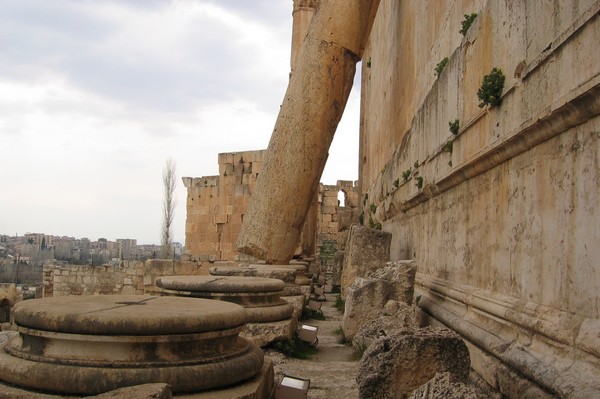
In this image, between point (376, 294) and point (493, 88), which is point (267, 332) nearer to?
point (376, 294)

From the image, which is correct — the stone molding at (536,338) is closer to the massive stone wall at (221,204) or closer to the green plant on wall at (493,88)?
the green plant on wall at (493,88)

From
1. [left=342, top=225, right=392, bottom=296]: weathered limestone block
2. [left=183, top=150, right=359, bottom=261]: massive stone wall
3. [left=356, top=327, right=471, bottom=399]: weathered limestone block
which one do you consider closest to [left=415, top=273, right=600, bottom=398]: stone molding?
[left=356, top=327, right=471, bottom=399]: weathered limestone block

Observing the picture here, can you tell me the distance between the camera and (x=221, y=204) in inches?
750

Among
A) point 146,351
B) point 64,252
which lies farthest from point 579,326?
point 64,252

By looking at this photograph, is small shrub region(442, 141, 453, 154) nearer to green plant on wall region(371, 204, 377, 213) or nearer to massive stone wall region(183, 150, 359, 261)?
green plant on wall region(371, 204, 377, 213)

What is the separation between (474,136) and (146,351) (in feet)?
11.1

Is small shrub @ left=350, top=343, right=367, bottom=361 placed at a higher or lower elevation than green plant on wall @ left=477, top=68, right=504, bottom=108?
lower

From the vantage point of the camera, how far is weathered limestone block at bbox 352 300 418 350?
5.72 meters

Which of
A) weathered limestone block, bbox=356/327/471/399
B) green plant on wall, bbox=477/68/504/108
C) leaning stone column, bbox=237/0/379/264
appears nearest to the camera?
weathered limestone block, bbox=356/327/471/399

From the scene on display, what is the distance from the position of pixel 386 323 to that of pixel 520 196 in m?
2.18

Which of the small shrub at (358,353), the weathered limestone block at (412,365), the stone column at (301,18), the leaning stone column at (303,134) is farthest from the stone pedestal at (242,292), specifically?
the stone column at (301,18)

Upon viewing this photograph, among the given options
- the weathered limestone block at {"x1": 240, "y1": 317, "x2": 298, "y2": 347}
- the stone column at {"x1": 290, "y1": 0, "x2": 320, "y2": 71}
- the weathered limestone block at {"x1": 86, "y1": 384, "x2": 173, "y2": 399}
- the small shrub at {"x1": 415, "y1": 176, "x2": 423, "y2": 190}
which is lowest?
the weathered limestone block at {"x1": 240, "y1": 317, "x2": 298, "y2": 347}

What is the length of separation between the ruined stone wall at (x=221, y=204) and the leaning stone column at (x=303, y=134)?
30.5 ft

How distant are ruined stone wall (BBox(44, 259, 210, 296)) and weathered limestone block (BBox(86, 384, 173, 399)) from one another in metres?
11.6
